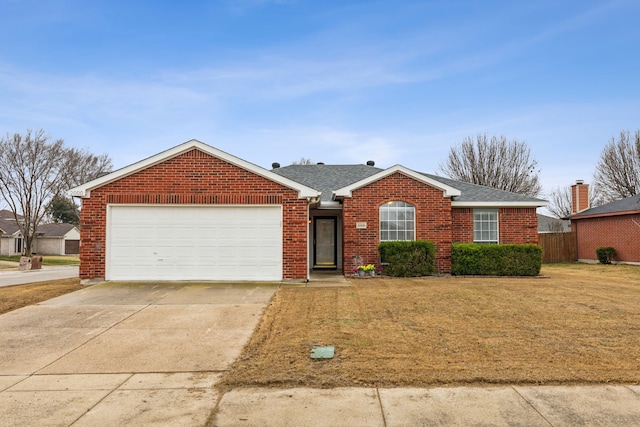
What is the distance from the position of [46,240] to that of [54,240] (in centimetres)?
89

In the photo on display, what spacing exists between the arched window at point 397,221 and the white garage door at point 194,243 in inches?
154

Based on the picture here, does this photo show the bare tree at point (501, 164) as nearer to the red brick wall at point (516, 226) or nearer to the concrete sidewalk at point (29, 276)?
the red brick wall at point (516, 226)

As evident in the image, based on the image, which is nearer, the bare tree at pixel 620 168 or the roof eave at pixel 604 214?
the roof eave at pixel 604 214

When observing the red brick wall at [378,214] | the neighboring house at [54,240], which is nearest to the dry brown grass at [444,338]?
the red brick wall at [378,214]

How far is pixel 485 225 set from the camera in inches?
610

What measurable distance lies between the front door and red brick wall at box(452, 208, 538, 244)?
4.82m

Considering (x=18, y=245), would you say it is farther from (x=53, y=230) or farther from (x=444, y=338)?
(x=444, y=338)

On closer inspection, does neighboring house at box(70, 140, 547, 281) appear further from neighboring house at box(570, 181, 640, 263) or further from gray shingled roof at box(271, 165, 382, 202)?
neighboring house at box(570, 181, 640, 263)

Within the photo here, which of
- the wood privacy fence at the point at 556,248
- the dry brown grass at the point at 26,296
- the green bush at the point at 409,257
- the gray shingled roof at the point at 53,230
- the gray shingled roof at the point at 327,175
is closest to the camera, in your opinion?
the dry brown grass at the point at 26,296

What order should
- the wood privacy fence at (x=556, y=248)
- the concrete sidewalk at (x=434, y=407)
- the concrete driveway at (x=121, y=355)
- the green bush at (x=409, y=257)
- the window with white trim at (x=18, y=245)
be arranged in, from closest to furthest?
the concrete sidewalk at (x=434, y=407) → the concrete driveway at (x=121, y=355) → the green bush at (x=409, y=257) → the wood privacy fence at (x=556, y=248) → the window with white trim at (x=18, y=245)

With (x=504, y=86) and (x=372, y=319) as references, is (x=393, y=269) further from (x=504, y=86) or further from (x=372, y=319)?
(x=504, y=86)

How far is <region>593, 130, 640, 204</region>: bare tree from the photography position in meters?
30.5

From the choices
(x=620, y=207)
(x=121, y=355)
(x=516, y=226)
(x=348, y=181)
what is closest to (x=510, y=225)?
(x=516, y=226)

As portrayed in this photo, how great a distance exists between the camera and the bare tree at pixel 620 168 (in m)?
30.5
